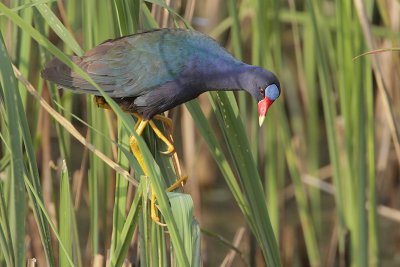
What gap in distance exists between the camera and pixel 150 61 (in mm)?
1697

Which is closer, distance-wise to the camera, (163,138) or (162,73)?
(163,138)

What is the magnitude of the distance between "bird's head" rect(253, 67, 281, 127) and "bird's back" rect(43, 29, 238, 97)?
0.07 meters

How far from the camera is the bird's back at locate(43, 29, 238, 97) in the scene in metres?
1.64

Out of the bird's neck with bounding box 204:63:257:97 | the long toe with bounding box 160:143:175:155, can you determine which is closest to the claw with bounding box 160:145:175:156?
the long toe with bounding box 160:143:175:155

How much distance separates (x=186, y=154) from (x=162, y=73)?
4.61 ft

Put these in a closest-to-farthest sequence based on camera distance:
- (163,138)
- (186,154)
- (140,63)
Result: (163,138) < (140,63) < (186,154)

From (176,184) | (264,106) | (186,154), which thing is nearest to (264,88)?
(264,106)

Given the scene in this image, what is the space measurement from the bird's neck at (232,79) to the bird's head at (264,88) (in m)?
0.01

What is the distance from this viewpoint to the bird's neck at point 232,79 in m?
1.65

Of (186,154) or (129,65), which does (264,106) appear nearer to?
(129,65)

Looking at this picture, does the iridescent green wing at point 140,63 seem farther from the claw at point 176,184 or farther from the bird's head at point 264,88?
the claw at point 176,184

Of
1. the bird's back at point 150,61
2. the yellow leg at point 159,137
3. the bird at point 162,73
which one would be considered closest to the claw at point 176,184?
the yellow leg at point 159,137

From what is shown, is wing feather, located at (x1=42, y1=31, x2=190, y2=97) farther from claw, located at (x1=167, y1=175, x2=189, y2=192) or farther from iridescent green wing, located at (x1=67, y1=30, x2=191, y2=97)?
claw, located at (x1=167, y1=175, x2=189, y2=192)

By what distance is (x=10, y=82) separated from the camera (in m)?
1.16
